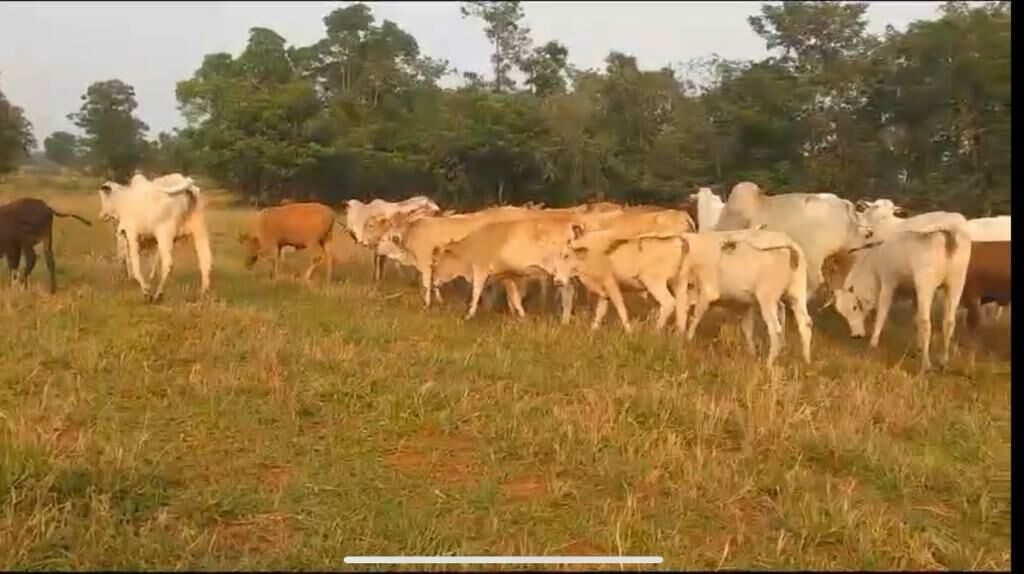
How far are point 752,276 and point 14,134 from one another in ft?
16.0

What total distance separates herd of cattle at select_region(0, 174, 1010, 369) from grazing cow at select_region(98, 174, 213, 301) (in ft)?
0.05

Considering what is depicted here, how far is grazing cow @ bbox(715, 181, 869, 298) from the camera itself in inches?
213

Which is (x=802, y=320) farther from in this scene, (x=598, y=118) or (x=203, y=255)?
(x=203, y=255)

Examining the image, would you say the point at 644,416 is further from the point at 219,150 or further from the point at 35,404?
the point at 35,404

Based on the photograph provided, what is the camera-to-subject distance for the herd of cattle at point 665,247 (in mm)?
5816

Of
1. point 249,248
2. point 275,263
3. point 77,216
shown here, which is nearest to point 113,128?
point 77,216

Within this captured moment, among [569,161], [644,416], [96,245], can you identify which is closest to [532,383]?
[644,416]

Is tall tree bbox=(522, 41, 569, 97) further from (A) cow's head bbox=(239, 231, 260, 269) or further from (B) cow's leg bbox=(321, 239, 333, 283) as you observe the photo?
(B) cow's leg bbox=(321, 239, 333, 283)

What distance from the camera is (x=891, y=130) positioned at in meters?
4.44

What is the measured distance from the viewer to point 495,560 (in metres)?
3.30

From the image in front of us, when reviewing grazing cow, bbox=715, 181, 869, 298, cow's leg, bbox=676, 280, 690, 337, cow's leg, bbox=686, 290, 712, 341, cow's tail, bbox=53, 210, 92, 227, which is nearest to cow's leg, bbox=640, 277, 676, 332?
cow's leg, bbox=676, 280, 690, 337

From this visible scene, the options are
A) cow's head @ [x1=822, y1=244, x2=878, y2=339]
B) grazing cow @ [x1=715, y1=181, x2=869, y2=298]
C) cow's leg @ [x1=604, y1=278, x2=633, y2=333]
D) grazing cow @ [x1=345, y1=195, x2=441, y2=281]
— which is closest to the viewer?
grazing cow @ [x1=715, y1=181, x2=869, y2=298]

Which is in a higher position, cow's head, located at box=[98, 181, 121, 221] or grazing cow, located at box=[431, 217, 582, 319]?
cow's head, located at box=[98, 181, 121, 221]

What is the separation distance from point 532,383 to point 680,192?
1.31 meters
